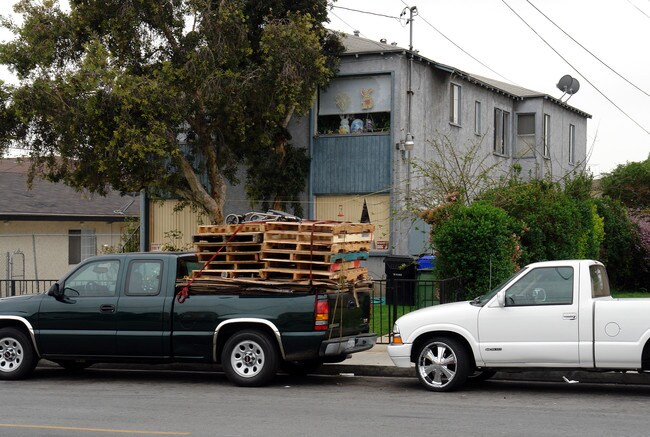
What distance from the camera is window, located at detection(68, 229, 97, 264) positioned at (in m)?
33.0

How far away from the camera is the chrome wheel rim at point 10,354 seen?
1341 centimetres

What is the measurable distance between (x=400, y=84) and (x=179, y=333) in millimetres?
14343

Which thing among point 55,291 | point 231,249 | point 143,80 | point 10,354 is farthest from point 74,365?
point 143,80

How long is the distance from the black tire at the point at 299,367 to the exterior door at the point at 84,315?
8.23 ft

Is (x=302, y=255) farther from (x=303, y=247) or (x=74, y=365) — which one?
(x=74, y=365)

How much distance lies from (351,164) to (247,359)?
14052 mm

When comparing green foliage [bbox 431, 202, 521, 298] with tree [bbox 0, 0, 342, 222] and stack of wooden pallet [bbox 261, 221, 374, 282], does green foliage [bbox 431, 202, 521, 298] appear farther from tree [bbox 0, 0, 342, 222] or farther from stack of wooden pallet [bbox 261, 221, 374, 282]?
tree [bbox 0, 0, 342, 222]

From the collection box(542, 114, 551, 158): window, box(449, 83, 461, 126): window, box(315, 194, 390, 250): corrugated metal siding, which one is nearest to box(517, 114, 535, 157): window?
box(542, 114, 551, 158): window

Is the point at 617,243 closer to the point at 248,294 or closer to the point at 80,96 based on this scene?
the point at 80,96

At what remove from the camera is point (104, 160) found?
21516 mm

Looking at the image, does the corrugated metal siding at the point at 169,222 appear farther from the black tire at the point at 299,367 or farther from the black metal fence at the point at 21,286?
the black tire at the point at 299,367

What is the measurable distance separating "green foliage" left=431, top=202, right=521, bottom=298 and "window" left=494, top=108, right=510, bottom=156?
615 inches

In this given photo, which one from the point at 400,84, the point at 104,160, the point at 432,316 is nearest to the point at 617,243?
the point at 400,84

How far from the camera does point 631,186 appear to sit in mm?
40250
